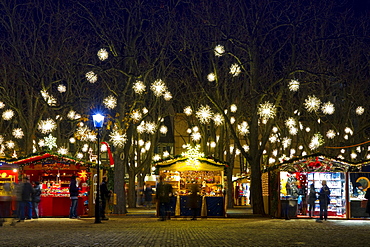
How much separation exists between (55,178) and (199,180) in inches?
261

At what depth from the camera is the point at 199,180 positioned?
30.0m

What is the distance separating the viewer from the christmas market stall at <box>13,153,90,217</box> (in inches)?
1136

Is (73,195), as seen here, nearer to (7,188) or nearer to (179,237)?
(7,188)

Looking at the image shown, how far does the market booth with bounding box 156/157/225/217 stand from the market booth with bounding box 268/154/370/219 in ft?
9.26

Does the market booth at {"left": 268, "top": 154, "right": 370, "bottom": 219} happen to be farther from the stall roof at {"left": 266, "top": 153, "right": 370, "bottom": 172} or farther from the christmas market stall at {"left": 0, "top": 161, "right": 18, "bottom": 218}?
the christmas market stall at {"left": 0, "top": 161, "right": 18, "bottom": 218}

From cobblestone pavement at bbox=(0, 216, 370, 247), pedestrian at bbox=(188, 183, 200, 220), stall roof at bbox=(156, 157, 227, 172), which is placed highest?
stall roof at bbox=(156, 157, 227, 172)

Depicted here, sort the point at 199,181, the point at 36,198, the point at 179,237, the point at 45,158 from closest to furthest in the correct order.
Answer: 1. the point at 179,237
2. the point at 36,198
3. the point at 45,158
4. the point at 199,181

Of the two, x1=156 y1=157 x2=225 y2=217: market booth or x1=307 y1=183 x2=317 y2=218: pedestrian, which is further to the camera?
x1=156 y1=157 x2=225 y2=217: market booth

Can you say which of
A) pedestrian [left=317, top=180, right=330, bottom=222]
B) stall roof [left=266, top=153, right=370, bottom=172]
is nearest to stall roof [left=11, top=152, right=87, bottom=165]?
stall roof [left=266, top=153, right=370, bottom=172]

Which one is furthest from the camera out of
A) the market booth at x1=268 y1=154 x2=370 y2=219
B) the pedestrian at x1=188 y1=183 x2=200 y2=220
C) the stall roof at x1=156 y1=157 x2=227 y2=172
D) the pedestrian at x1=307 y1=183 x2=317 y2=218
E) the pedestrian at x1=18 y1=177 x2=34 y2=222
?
the stall roof at x1=156 y1=157 x2=227 y2=172

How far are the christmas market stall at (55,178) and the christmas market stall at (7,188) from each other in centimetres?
58

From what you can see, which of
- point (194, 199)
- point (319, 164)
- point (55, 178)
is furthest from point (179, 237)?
point (55, 178)

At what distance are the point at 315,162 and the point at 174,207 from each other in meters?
6.51

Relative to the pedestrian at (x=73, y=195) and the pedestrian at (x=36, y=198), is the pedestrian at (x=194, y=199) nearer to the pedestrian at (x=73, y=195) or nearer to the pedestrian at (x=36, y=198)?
the pedestrian at (x=73, y=195)
